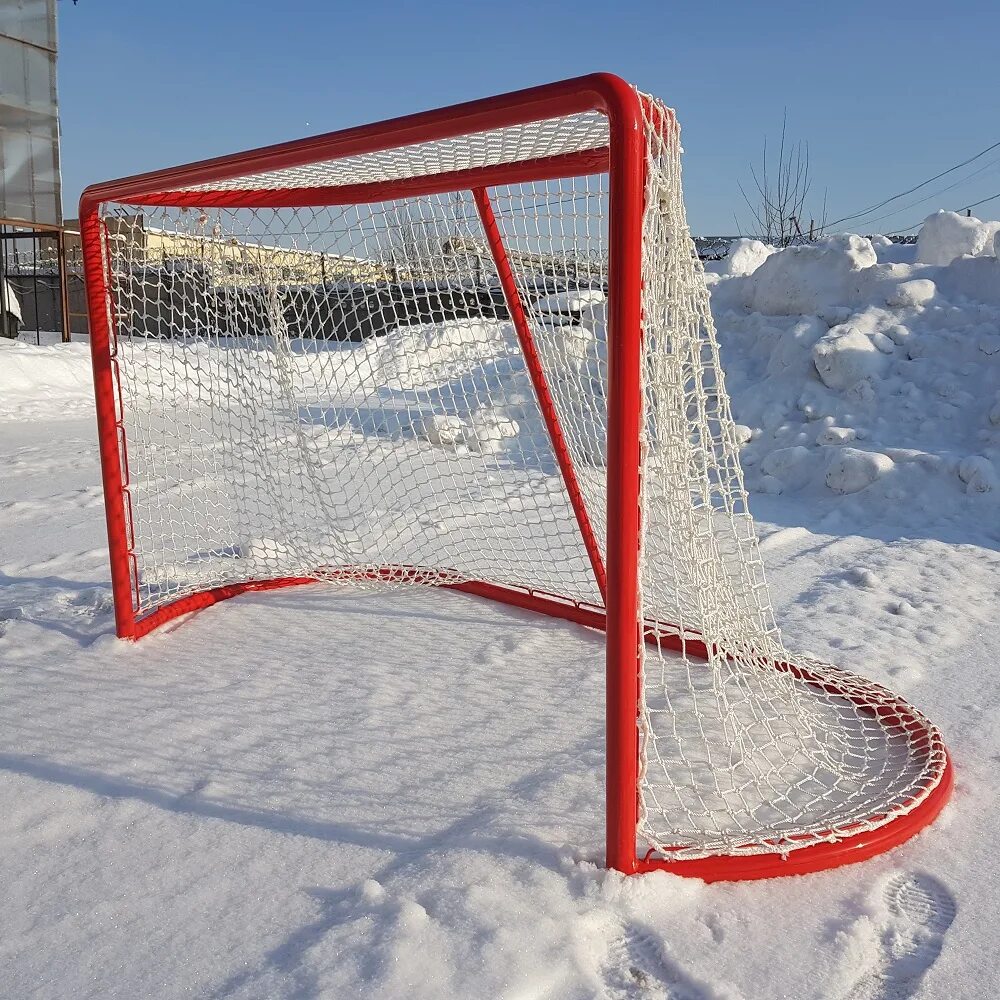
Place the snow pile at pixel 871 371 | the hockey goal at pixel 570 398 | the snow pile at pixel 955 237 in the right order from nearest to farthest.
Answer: the hockey goal at pixel 570 398
the snow pile at pixel 871 371
the snow pile at pixel 955 237

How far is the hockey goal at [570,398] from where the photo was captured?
167 cm

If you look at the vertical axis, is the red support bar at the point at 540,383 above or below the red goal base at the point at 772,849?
above

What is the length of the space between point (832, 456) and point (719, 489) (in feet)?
11.7

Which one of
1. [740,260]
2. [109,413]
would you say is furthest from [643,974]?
[740,260]

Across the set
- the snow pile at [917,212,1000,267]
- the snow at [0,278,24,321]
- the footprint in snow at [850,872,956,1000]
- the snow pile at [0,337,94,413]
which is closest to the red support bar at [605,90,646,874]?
the footprint in snow at [850,872,956,1000]

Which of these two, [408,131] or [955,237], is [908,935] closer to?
[408,131]

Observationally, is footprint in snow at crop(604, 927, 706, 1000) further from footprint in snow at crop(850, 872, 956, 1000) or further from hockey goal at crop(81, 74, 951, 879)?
footprint in snow at crop(850, 872, 956, 1000)

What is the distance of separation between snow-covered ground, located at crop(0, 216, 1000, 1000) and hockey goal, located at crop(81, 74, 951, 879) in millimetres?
131

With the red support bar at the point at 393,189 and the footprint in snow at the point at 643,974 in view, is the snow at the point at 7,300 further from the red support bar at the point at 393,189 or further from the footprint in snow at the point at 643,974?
the footprint in snow at the point at 643,974

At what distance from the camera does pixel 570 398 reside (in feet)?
10.5

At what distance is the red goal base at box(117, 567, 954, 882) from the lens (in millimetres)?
1705

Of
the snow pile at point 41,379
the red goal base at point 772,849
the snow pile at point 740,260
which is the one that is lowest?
the red goal base at point 772,849

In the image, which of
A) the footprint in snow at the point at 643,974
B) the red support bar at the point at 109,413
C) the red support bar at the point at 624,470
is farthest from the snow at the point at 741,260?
the footprint in snow at the point at 643,974

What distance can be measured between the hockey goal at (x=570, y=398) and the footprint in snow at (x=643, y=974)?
0.17 metres
